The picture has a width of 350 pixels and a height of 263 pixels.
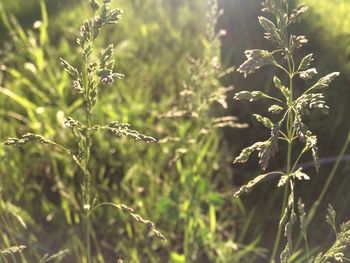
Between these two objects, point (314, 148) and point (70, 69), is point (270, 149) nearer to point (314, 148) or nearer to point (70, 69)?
point (314, 148)

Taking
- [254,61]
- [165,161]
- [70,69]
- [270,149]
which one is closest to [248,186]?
[270,149]

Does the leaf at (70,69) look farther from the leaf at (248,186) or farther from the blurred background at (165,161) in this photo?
the blurred background at (165,161)

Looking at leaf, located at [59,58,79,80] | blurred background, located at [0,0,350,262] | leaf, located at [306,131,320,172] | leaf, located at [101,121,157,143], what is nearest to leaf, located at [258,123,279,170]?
leaf, located at [306,131,320,172]

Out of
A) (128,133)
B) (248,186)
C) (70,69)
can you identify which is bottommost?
(248,186)

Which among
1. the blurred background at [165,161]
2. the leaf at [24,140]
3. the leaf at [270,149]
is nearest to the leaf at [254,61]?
the leaf at [270,149]

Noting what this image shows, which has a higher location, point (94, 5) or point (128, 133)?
point (94, 5)
